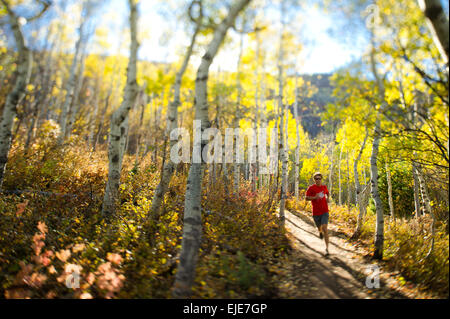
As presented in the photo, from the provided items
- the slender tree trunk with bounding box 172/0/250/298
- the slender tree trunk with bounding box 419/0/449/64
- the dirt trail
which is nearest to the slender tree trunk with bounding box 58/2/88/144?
the slender tree trunk with bounding box 172/0/250/298

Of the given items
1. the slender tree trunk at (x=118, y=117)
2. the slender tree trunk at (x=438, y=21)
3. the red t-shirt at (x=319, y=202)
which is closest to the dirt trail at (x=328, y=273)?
the red t-shirt at (x=319, y=202)

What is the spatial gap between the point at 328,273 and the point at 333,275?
0.35ft

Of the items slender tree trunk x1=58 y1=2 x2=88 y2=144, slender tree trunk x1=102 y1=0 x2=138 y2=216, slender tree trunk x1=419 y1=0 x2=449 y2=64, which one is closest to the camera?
slender tree trunk x1=419 y1=0 x2=449 y2=64

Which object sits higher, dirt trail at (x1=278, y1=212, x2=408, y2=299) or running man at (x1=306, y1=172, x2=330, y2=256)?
running man at (x1=306, y1=172, x2=330, y2=256)

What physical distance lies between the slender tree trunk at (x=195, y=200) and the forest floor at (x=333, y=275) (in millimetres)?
1572

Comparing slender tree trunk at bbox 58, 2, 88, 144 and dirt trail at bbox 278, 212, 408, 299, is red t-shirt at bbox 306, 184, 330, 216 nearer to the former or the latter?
dirt trail at bbox 278, 212, 408, 299

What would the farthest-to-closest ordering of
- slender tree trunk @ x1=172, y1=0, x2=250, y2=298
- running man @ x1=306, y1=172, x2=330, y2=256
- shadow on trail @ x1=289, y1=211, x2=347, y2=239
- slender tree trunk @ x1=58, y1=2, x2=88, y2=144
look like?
slender tree trunk @ x1=58, y1=2, x2=88, y2=144 → shadow on trail @ x1=289, y1=211, x2=347, y2=239 → running man @ x1=306, y1=172, x2=330, y2=256 → slender tree trunk @ x1=172, y1=0, x2=250, y2=298

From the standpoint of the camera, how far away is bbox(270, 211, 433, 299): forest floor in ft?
12.6

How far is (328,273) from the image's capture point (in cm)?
471
